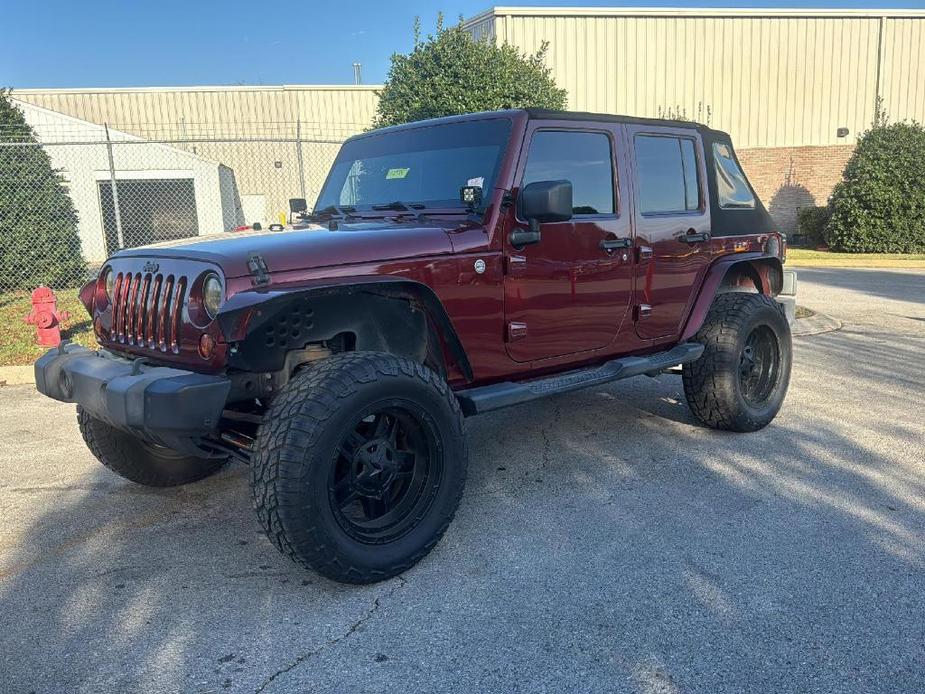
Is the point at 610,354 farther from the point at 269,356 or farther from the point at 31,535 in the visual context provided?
the point at 31,535

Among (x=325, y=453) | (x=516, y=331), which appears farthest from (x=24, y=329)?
(x=325, y=453)

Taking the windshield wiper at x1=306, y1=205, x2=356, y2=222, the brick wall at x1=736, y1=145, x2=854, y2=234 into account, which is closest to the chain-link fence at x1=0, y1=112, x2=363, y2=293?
the windshield wiper at x1=306, y1=205, x2=356, y2=222

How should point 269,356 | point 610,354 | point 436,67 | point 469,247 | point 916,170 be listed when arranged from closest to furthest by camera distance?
1. point 269,356
2. point 469,247
3. point 610,354
4. point 436,67
5. point 916,170

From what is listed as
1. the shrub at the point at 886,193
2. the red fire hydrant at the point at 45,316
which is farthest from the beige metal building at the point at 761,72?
the red fire hydrant at the point at 45,316

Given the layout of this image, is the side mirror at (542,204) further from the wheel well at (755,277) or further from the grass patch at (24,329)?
the grass patch at (24,329)

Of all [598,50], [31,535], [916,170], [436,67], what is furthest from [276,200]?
[31,535]

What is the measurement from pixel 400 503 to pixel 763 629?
1491 millimetres

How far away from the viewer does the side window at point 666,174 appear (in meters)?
4.44

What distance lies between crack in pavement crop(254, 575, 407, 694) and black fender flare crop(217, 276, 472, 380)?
3.44ft

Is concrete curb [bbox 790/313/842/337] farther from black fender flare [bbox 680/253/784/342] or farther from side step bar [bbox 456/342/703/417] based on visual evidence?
side step bar [bbox 456/342/703/417]

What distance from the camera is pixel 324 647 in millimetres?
2631

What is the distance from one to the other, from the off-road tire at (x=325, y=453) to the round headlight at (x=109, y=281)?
4.06ft

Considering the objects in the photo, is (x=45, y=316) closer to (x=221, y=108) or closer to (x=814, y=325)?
(x=814, y=325)

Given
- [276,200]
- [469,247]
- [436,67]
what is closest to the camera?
[469,247]
